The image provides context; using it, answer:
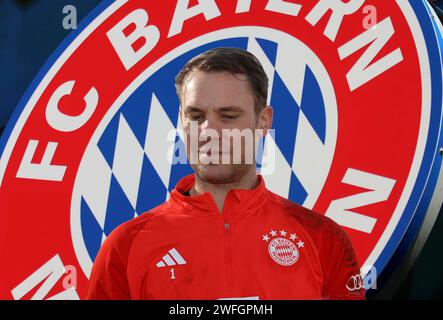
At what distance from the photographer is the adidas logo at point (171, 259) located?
7.15ft

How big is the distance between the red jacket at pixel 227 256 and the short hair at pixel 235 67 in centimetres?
30

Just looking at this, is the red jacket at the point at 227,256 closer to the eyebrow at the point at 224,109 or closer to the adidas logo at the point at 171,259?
the adidas logo at the point at 171,259

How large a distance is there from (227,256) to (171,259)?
167 mm

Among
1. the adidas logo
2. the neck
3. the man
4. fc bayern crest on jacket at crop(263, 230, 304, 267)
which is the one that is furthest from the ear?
the adidas logo

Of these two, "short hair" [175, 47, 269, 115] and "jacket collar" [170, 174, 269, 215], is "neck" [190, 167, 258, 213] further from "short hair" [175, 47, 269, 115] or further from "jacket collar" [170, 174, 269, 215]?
"short hair" [175, 47, 269, 115]

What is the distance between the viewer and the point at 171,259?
86.3 inches

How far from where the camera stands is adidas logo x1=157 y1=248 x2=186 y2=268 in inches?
85.8

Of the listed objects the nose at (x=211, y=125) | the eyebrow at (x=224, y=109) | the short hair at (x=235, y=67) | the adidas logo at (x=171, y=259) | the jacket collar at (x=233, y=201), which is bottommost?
the adidas logo at (x=171, y=259)

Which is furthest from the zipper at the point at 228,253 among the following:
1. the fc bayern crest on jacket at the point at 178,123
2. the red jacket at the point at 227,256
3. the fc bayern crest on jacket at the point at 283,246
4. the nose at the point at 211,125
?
the fc bayern crest on jacket at the point at 178,123

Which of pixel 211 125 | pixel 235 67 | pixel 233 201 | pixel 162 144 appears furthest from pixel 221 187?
pixel 162 144

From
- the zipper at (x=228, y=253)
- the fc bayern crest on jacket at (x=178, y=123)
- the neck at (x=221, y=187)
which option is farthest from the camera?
the fc bayern crest on jacket at (x=178, y=123)

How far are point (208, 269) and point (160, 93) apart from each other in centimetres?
95
